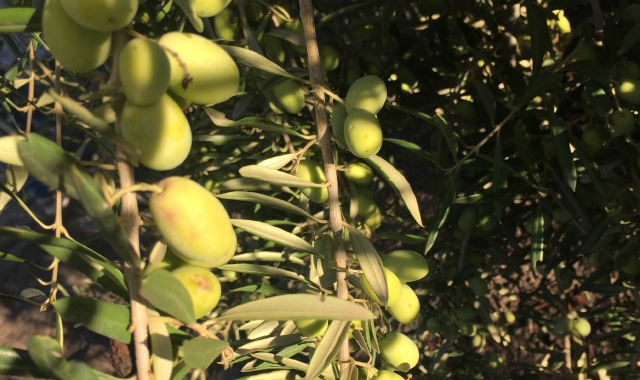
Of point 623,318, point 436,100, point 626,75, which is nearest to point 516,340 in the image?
point 623,318

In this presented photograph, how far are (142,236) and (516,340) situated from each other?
1431 mm

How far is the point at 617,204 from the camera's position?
1033 mm

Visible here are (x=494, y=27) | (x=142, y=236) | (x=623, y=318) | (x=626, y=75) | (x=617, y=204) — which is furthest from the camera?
(x=142, y=236)

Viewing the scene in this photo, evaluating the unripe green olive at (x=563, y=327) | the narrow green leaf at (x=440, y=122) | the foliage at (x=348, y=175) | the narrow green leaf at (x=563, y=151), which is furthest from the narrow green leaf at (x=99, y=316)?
the unripe green olive at (x=563, y=327)

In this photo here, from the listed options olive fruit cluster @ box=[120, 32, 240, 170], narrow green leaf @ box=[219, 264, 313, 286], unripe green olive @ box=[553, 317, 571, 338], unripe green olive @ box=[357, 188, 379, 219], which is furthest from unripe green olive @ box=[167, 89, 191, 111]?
unripe green olive @ box=[553, 317, 571, 338]

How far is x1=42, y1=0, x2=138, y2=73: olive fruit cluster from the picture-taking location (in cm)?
34

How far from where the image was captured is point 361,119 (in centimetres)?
56

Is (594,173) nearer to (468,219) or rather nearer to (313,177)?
(468,219)

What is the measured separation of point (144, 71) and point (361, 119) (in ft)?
0.90

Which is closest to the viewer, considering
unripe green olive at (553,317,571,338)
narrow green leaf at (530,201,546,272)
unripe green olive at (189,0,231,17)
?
unripe green olive at (189,0,231,17)

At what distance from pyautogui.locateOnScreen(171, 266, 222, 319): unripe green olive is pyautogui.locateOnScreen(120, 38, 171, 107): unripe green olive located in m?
0.14

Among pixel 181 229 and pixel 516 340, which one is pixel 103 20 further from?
pixel 516 340

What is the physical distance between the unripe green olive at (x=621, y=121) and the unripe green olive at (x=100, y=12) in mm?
767

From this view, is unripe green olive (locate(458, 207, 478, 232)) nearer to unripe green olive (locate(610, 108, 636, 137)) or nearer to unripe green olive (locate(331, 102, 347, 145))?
unripe green olive (locate(610, 108, 636, 137))
